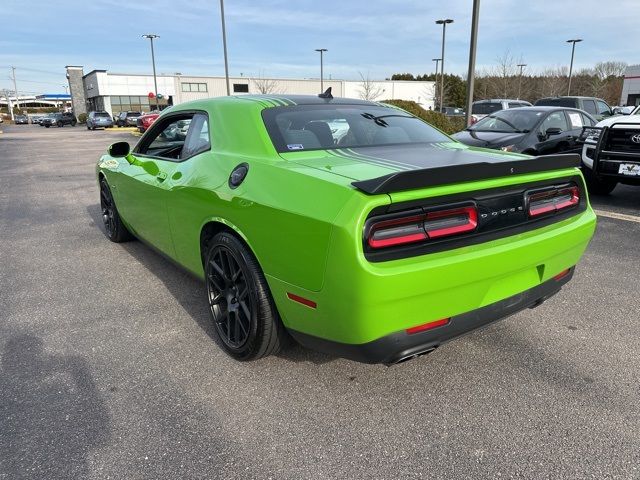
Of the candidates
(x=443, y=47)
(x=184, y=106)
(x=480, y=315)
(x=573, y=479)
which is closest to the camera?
(x=573, y=479)

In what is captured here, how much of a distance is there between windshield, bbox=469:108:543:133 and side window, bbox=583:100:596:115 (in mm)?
7742

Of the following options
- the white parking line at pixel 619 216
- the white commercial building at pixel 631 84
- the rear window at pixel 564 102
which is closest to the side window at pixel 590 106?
the rear window at pixel 564 102

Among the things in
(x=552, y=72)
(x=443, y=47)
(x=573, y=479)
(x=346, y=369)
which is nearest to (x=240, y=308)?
(x=346, y=369)

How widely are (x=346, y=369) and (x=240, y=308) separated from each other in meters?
0.70

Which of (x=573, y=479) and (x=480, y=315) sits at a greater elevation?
(x=480, y=315)

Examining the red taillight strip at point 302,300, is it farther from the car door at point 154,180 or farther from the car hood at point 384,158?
the car door at point 154,180

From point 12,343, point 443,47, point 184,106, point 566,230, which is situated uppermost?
point 443,47

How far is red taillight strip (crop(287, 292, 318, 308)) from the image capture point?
219cm

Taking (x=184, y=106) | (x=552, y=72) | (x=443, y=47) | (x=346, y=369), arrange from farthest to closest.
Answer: (x=552, y=72) → (x=443, y=47) → (x=184, y=106) → (x=346, y=369)

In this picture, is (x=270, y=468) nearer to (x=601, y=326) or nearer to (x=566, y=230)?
(x=566, y=230)

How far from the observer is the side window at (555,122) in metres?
8.67

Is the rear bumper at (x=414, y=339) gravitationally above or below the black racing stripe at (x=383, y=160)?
below

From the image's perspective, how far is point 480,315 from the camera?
234 cm

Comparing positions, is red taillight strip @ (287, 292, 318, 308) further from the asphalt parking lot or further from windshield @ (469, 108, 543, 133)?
windshield @ (469, 108, 543, 133)
